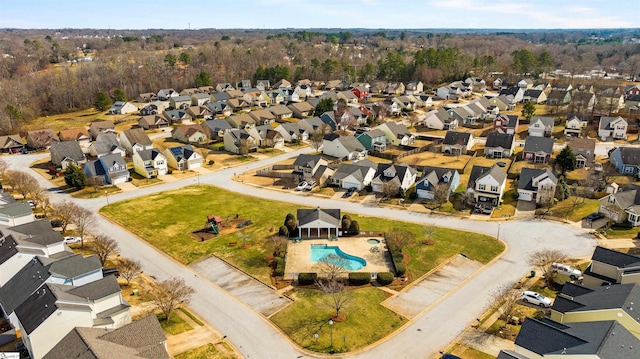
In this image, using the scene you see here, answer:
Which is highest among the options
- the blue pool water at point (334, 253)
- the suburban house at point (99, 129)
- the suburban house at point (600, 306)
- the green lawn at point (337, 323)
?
the suburban house at point (99, 129)

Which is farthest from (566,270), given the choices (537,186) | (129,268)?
(129,268)

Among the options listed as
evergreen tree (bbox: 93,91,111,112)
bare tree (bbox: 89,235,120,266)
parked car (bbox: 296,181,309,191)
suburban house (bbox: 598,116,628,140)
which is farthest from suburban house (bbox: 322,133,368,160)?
evergreen tree (bbox: 93,91,111,112)

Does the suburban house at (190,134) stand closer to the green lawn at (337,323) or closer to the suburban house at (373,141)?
the suburban house at (373,141)

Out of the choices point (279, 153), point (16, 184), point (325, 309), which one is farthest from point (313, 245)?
point (16, 184)

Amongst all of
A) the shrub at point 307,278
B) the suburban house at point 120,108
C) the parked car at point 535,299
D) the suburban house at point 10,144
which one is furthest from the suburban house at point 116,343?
the suburban house at point 120,108

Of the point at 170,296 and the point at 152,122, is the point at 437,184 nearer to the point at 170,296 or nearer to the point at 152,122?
the point at 170,296

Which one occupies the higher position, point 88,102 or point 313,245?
point 88,102

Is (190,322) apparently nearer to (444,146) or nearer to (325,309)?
(325,309)
